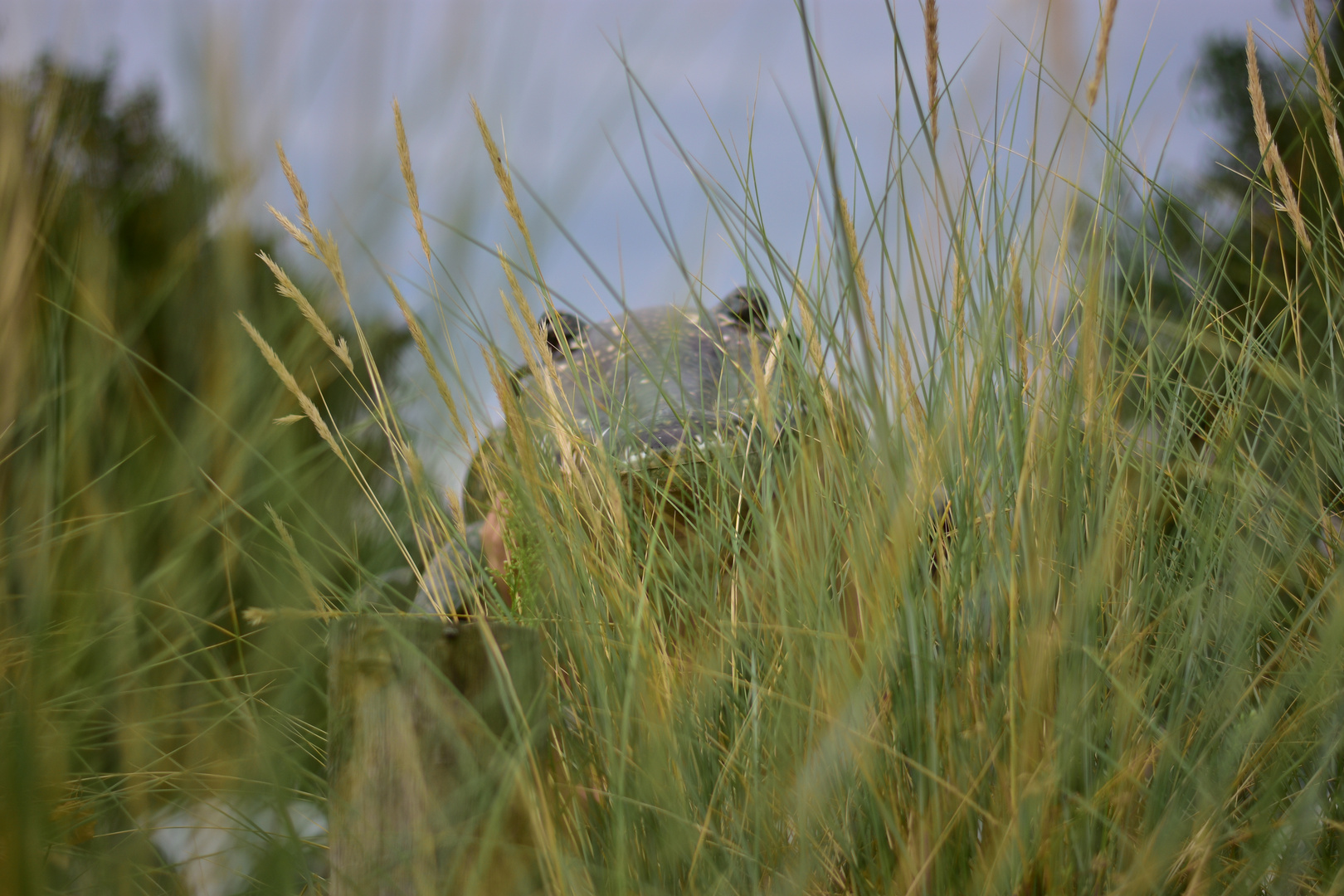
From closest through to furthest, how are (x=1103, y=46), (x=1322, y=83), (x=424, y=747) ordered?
(x=424, y=747), (x=1103, y=46), (x=1322, y=83)

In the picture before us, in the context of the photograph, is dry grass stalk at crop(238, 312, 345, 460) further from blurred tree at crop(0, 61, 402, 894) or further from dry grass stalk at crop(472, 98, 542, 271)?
dry grass stalk at crop(472, 98, 542, 271)

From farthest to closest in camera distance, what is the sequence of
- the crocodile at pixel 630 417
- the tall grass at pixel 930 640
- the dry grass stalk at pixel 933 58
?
the crocodile at pixel 630 417 < the dry grass stalk at pixel 933 58 < the tall grass at pixel 930 640

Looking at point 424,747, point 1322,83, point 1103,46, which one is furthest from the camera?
point 1322,83

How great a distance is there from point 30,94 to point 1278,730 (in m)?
1.06

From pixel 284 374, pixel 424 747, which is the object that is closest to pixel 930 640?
pixel 424 747

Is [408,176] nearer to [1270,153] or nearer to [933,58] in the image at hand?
[933,58]

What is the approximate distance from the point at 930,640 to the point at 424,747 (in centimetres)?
33

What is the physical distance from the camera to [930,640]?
54 cm

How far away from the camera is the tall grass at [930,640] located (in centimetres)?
49

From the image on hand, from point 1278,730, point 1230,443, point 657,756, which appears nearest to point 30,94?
point 657,756

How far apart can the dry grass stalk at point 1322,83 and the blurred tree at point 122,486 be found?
886 mm

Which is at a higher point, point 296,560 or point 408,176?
point 408,176

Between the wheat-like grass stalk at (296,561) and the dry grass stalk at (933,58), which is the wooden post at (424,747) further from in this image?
the dry grass stalk at (933,58)

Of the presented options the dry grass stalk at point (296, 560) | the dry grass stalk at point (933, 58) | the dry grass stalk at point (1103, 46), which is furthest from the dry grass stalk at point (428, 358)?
the dry grass stalk at point (1103, 46)
